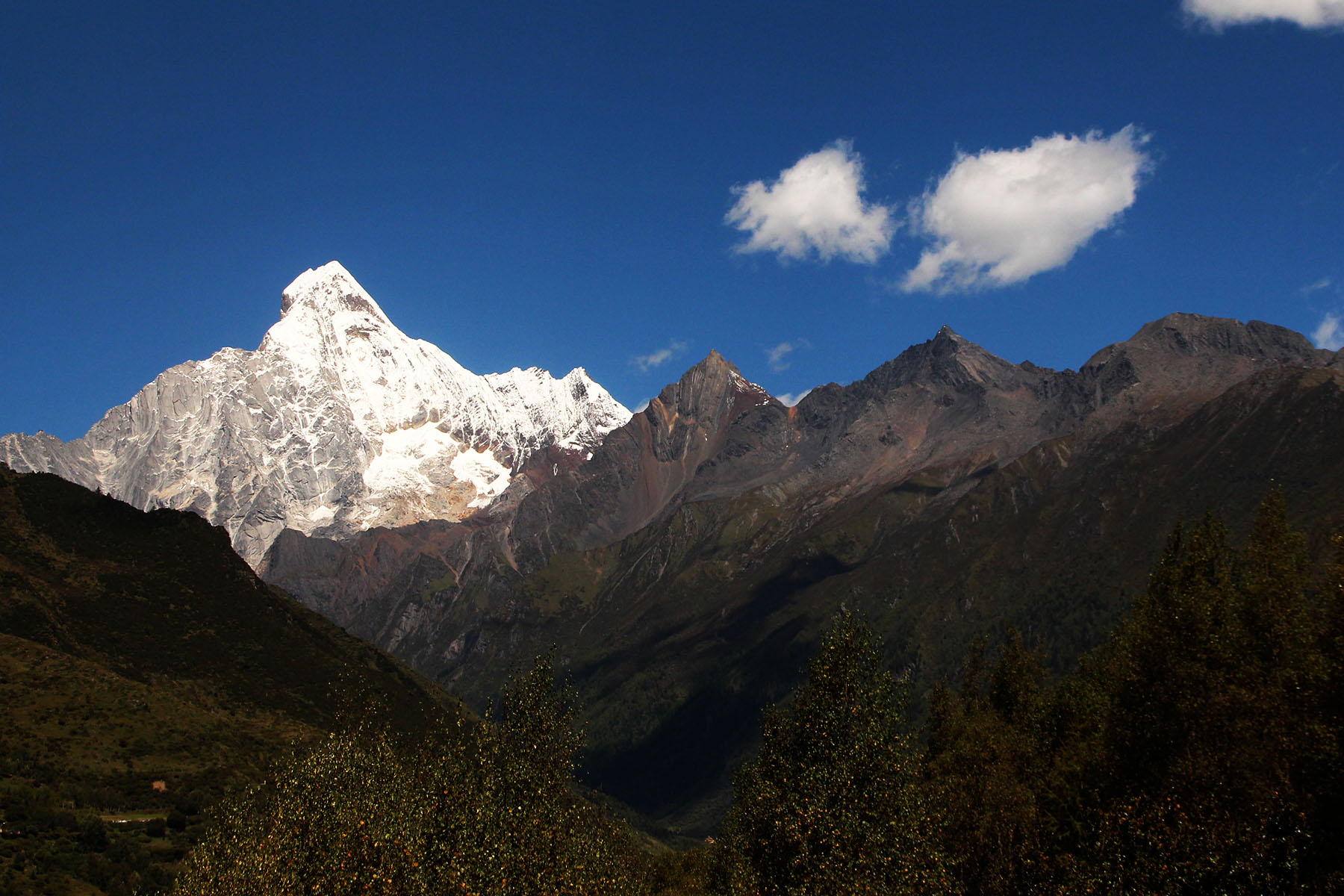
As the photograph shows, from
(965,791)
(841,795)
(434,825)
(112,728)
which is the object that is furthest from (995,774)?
(112,728)

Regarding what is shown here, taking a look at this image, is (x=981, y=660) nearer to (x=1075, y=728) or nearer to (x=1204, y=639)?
(x=1075, y=728)

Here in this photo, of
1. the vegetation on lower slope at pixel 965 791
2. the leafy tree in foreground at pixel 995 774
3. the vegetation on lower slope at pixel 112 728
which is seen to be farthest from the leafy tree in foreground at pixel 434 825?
A: the leafy tree in foreground at pixel 995 774

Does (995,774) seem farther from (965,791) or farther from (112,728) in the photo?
(112,728)

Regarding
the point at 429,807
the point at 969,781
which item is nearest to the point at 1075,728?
the point at 969,781

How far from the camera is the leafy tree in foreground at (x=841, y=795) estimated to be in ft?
177

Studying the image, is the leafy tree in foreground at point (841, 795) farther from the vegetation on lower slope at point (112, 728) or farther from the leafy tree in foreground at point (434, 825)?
the vegetation on lower slope at point (112, 728)

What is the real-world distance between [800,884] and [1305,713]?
100 ft

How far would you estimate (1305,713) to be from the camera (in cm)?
5434

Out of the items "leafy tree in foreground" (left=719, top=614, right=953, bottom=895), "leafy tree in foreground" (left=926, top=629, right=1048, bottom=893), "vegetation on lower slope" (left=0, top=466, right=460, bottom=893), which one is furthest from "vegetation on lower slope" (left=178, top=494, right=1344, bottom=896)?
"vegetation on lower slope" (left=0, top=466, right=460, bottom=893)

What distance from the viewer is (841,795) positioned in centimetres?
6050

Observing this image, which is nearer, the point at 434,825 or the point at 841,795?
the point at 841,795

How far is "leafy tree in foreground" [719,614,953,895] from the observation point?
54.0 metres

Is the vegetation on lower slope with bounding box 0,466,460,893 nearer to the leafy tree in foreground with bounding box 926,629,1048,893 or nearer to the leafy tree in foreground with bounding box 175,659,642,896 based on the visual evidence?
the leafy tree in foreground with bounding box 175,659,642,896

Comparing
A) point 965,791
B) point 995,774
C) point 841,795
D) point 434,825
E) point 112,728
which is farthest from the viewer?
point 112,728
